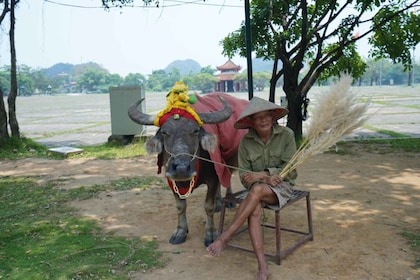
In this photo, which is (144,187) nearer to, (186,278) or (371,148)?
(186,278)

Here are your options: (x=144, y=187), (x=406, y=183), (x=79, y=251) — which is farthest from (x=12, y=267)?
(x=406, y=183)

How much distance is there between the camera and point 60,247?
4.22 m

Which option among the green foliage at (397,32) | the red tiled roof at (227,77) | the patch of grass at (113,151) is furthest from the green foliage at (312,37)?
the red tiled roof at (227,77)

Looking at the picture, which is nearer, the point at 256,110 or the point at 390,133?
the point at 256,110

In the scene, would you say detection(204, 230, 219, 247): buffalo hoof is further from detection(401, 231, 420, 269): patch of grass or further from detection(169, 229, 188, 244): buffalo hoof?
detection(401, 231, 420, 269): patch of grass

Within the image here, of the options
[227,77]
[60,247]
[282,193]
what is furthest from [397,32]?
[227,77]

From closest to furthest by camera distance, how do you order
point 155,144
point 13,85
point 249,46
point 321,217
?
point 155,144 < point 321,217 < point 249,46 < point 13,85

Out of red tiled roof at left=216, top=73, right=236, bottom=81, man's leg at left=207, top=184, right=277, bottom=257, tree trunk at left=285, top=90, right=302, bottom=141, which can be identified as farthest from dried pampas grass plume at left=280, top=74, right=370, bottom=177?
red tiled roof at left=216, top=73, right=236, bottom=81

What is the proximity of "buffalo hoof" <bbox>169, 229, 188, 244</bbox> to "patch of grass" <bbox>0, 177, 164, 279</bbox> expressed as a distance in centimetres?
22

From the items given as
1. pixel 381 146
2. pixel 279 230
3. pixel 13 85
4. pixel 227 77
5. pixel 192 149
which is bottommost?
pixel 381 146

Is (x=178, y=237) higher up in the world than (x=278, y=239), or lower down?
lower down

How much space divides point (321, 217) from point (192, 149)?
6.42 ft

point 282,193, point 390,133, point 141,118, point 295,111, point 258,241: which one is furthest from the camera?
point 390,133

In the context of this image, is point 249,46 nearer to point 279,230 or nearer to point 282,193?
point 282,193
